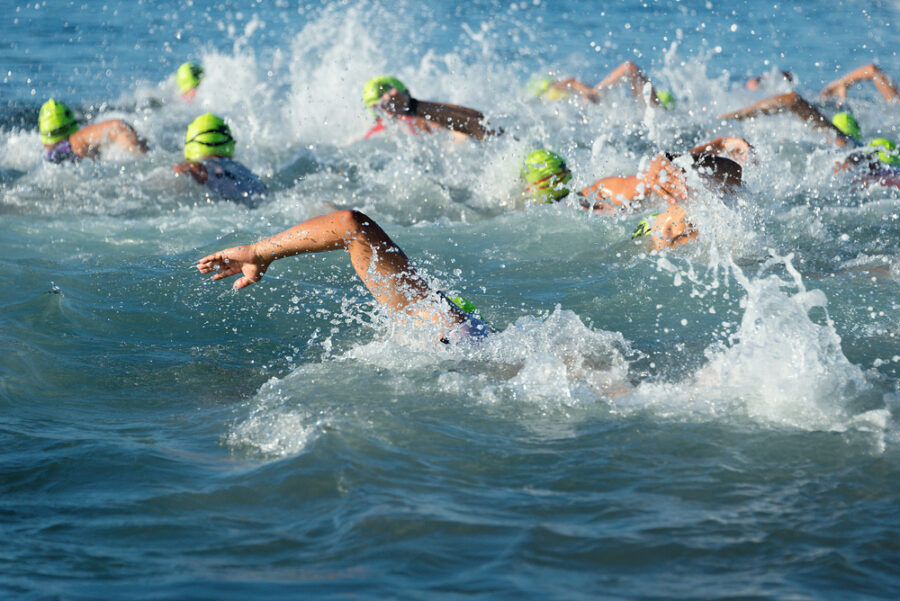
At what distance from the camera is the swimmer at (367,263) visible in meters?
4.45

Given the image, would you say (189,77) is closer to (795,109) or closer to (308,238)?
(795,109)

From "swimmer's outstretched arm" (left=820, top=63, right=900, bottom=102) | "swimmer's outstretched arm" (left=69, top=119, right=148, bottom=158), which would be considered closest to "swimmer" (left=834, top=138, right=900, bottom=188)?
"swimmer's outstretched arm" (left=820, top=63, right=900, bottom=102)

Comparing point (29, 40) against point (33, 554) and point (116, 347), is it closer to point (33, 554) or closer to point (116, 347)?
point (116, 347)

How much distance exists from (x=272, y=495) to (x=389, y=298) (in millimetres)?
1456

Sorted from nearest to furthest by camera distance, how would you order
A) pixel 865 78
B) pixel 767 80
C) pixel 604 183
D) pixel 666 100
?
pixel 604 183 < pixel 666 100 < pixel 865 78 < pixel 767 80

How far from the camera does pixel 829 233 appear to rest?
25.6 ft

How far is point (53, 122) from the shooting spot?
1026cm

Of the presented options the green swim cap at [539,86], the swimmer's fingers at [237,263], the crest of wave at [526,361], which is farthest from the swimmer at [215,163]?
the green swim cap at [539,86]

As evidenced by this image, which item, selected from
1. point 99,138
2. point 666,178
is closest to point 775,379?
point 666,178

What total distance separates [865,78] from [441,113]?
7.67 metres

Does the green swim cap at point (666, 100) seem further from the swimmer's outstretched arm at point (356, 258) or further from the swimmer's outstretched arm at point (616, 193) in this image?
the swimmer's outstretched arm at point (356, 258)

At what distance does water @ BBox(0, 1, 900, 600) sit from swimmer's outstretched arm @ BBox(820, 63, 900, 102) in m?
4.30

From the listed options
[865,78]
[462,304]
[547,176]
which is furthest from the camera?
[865,78]

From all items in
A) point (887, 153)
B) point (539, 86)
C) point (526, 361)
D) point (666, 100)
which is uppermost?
point (539, 86)
